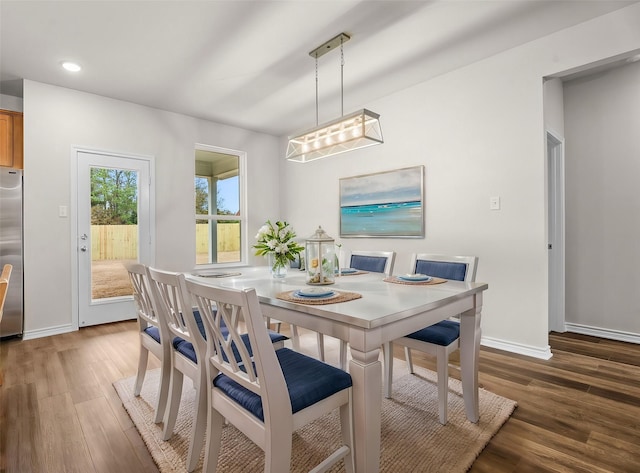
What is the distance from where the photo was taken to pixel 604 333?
3252 millimetres

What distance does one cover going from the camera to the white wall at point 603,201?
3.11 metres

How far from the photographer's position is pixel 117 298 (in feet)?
12.7

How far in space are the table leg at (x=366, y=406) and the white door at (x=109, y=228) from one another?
11.7 ft

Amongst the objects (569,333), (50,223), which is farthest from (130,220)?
(569,333)

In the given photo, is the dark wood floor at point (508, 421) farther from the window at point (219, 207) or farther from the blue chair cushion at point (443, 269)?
the window at point (219, 207)

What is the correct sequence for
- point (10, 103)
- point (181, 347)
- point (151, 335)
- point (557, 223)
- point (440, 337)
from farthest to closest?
1. point (10, 103)
2. point (557, 223)
3. point (151, 335)
4. point (440, 337)
5. point (181, 347)

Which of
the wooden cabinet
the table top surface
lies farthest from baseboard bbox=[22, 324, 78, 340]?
the table top surface

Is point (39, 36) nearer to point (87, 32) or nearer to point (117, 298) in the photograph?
point (87, 32)

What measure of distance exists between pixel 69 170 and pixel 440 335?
155 inches

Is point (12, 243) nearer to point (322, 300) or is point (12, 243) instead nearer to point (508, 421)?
point (322, 300)

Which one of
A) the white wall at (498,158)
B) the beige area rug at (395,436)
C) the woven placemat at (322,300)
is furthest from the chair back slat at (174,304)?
the white wall at (498,158)

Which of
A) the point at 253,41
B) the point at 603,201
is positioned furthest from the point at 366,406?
the point at 603,201

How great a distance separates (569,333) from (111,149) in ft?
17.3

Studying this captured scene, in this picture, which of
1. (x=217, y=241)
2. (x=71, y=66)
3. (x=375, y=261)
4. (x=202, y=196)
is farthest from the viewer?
(x=217, y=241)
